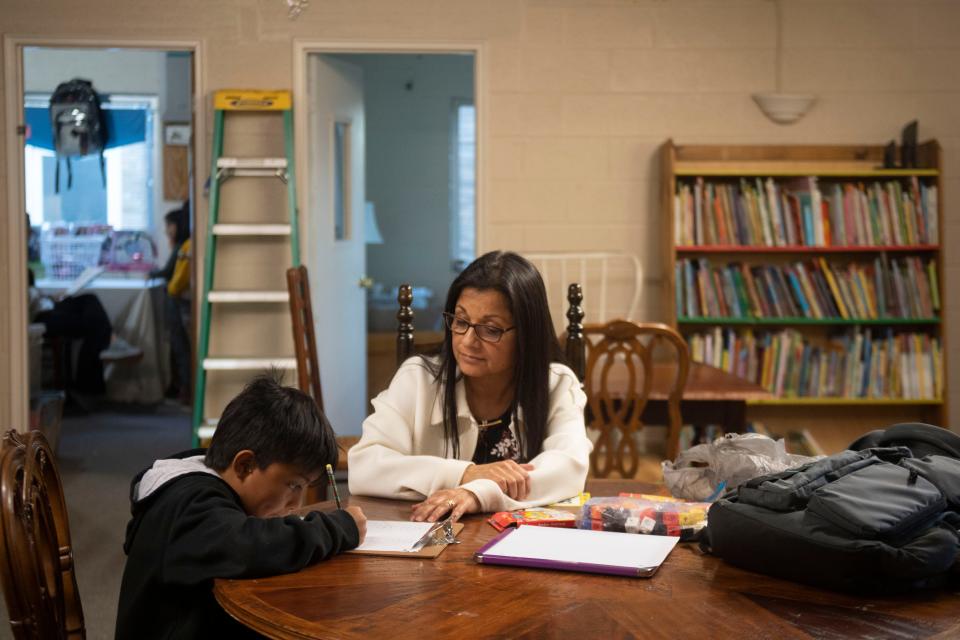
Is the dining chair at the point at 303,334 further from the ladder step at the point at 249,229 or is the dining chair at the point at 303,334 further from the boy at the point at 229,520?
the boy at the point at 229,520

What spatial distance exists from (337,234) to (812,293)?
228cm

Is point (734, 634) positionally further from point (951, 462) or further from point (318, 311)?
point (318, 311)

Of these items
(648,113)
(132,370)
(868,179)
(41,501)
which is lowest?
(132,370)

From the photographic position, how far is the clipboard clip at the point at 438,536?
1581mm

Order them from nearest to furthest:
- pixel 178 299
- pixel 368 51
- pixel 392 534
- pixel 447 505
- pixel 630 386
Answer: pixel 392 534 < pixel 447 505 < pixel 630 386 < pixel 368 51 < pixel 178 299

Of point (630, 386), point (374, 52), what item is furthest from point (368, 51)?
point (630, 386)

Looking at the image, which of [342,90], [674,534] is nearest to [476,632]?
[674,534]

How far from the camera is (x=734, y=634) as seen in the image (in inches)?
48.3

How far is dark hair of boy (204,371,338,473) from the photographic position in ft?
5.21

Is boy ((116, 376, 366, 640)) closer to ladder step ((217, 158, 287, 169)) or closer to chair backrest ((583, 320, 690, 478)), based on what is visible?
chair backrest ((583, 320, 690, 478))

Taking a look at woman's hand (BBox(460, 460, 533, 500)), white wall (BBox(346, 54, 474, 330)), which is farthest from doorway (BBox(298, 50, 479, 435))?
woman's hand (BBox(460, 460, 533, 500))

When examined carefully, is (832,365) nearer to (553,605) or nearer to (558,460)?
(558,460)

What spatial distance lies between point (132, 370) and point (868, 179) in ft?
16.1

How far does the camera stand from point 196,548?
1430mm
